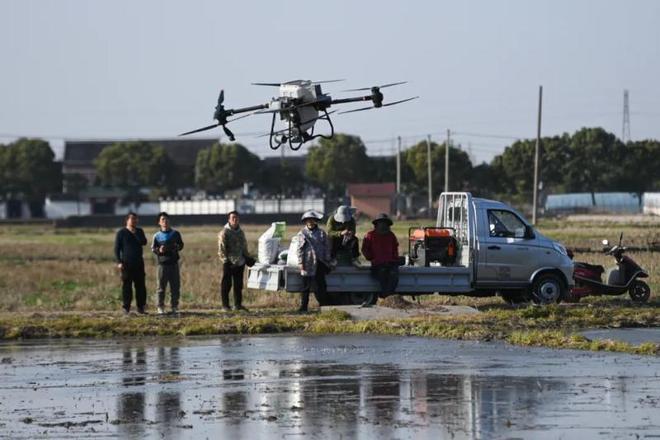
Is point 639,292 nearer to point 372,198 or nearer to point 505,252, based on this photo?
point 505,252

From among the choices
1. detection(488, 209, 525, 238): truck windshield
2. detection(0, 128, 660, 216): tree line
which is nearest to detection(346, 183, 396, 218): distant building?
detection(0, 128, 660, 216): tree line

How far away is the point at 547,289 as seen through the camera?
2452 cm

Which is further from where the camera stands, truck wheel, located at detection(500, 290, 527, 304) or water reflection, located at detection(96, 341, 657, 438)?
truck wheel, located at detection(500, 290, 527, 304)

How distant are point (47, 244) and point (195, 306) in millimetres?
43119

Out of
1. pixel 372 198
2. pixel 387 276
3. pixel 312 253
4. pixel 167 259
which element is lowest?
pixel 387 276

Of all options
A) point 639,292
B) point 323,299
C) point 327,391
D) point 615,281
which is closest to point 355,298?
point 323,299

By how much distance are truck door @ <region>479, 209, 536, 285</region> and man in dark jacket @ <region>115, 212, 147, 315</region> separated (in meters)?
5.75

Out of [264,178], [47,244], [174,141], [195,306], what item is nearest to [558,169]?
[264,178]

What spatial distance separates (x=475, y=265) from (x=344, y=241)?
227cm

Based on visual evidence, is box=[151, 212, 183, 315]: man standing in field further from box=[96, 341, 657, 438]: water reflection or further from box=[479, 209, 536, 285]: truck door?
box=[96, 341, 657, 438]: water reflection

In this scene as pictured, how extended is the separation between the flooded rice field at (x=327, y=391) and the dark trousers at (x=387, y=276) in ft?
13.2

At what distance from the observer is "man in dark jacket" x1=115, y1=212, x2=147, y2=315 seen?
2359 cm

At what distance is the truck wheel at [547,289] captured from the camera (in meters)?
24.5

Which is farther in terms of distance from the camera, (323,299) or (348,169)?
(348,169)
